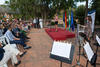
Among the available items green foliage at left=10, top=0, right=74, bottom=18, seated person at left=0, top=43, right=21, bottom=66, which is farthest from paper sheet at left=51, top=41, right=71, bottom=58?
green foliage at left=10, top=0, right=74, bottom=18

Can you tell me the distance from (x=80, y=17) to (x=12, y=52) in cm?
1931

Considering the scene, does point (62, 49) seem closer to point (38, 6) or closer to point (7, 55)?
point (7, 55)

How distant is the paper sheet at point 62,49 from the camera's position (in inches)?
96.3

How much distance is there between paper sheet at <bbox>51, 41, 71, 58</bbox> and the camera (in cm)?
→ 245

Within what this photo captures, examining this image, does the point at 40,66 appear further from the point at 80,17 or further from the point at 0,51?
the point at 80,17

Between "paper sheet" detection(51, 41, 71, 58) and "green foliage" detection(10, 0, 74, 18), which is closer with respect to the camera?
"paper sheet" detection(51, 41, 71, 58)

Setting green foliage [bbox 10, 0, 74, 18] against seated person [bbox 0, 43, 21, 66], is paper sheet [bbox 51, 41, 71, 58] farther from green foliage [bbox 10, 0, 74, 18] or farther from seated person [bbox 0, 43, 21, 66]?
green foliage [bbox 10, 0, 74, 18]

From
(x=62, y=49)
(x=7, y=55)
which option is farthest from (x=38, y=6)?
(x=62, y=49)

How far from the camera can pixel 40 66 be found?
3650mm

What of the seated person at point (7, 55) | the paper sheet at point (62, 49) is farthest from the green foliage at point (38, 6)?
the paper sheet at point (62, 49)

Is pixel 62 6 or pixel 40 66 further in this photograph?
pixel 62 6

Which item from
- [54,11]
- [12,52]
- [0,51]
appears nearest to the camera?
[0,51]

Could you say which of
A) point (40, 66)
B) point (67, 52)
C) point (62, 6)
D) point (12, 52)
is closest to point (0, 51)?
point (12, 52)

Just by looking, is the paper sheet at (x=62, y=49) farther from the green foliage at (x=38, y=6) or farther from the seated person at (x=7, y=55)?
the green foliage at (x=38, y=6)
